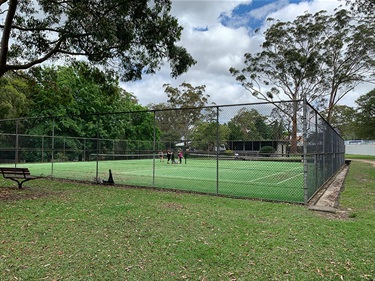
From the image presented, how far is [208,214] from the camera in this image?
6012 mm

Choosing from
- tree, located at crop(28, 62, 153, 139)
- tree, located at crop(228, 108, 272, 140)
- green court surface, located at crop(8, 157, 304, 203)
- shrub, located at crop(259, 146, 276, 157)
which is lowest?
green court surface, located at crop(8, 157, 304, 203)

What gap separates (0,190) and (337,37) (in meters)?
33.4

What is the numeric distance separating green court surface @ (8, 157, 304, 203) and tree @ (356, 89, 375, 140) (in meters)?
27.3

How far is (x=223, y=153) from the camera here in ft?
30.8

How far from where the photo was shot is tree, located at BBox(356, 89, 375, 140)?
38.0m

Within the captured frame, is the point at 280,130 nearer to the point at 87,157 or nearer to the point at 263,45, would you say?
the point at 87,157

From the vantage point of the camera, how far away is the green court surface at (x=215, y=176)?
30.8ft

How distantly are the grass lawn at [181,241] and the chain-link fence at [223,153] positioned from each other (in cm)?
188

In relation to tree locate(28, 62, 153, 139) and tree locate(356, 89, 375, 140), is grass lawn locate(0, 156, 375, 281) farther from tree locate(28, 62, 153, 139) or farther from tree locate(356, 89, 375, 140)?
tree locate(356, 89, 375, 140)

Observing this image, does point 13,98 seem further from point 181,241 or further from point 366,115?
point 366,115

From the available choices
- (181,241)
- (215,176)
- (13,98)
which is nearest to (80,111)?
(13,98)

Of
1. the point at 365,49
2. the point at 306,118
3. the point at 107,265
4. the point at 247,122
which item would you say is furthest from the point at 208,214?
the point at 365,49

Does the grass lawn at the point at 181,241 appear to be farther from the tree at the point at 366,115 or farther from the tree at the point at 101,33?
the tree at the point at 366,115

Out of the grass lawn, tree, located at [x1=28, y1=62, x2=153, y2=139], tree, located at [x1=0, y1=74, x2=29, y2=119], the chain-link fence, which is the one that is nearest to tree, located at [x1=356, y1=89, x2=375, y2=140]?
the chain-link fence
